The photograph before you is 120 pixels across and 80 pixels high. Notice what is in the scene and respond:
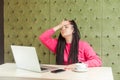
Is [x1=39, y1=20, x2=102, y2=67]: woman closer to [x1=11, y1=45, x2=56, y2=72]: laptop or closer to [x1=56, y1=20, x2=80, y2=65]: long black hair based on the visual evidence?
[x1=56, y1=20, x2=80, y2=65]: long black hair

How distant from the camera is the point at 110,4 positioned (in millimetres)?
2658

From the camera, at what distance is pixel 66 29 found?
2.54 m

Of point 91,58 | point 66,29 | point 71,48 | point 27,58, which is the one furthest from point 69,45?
point 27,58

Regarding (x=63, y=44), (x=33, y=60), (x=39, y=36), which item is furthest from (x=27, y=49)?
(x=39, y=36)

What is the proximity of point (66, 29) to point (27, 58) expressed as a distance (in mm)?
817

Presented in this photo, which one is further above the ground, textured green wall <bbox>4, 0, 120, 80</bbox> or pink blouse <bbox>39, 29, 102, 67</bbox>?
textured green wall <bbox>4, 0, 120, 80</bbox>

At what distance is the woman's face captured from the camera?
2522 mm

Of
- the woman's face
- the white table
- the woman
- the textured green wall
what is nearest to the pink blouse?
the woman

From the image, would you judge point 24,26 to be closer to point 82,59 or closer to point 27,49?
point 82,59

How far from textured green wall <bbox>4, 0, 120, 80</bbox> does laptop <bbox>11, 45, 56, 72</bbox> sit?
921mm

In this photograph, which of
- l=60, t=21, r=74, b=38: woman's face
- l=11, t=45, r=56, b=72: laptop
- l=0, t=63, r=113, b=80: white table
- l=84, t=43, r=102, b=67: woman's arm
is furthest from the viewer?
l=60, t=21, r=74, b=38: woman's face

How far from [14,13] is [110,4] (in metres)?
1.27

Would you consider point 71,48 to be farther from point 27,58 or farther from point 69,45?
point 27,58

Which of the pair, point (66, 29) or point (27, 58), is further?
point (66, 29)
